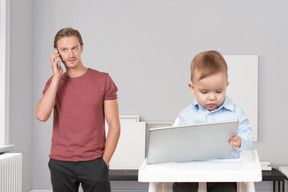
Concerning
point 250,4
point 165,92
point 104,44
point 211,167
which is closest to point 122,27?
point 104,44

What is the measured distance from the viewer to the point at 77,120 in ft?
6.69

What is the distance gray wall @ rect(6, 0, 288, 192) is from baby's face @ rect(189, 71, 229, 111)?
2942mm

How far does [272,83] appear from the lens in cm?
468

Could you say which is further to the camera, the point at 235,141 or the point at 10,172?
the point at 10,172

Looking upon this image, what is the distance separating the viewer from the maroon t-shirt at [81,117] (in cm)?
202

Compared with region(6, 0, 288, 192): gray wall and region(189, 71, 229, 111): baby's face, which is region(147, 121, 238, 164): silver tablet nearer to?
region(189, 71, 229, 111): baby's face

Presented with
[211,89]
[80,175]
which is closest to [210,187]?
[211,89]

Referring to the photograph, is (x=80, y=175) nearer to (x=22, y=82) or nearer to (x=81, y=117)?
(x=81, y=117)

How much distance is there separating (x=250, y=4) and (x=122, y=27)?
1.49 metres

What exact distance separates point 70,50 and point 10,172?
196 cm

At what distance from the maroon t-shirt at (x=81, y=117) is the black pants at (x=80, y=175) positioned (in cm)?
3

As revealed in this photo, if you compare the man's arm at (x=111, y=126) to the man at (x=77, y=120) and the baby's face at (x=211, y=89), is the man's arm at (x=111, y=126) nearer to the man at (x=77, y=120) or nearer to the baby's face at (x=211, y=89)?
the man at (x=77, y=120)

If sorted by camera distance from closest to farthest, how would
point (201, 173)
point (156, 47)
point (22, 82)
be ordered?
point (201, 173) → point (22, 82) → point (156, 47)

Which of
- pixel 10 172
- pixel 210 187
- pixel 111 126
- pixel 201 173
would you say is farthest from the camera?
pixel 10 172
